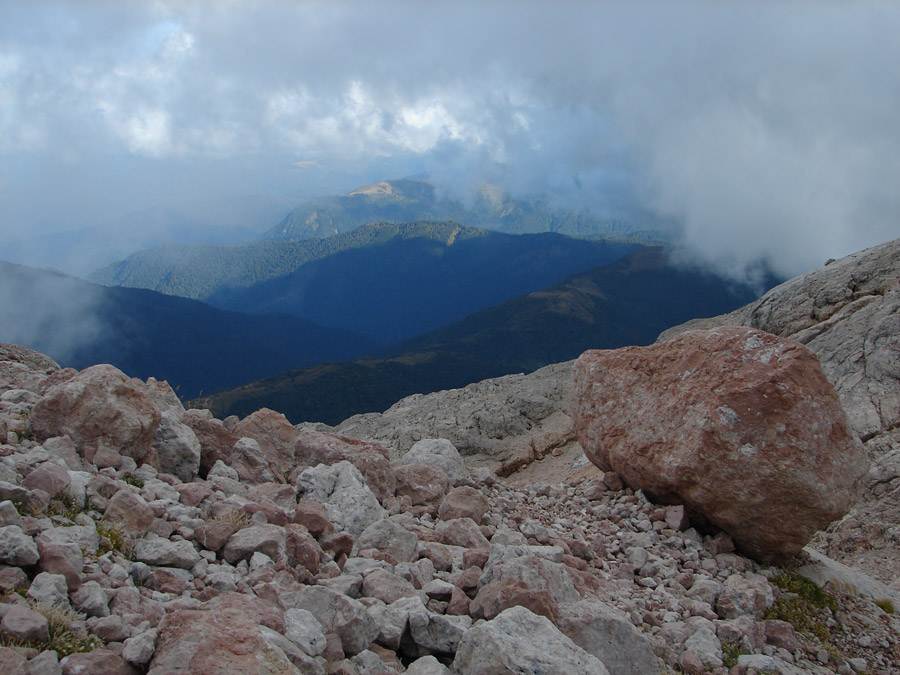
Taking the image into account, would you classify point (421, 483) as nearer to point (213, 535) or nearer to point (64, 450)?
point (213, 535)

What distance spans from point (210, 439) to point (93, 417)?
279cm

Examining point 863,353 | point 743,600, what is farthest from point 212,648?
point 863,353

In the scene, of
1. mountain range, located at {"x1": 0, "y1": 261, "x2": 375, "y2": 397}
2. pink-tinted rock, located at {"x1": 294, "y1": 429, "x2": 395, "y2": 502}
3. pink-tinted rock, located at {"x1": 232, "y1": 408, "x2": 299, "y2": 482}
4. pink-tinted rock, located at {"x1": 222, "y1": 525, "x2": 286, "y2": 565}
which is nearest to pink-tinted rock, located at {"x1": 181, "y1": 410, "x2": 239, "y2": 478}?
pink-tinted rock, located at {"x1": 232, "y1": 408, "x2": 299, "y2": 482}

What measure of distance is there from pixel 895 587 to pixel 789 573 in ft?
14.1

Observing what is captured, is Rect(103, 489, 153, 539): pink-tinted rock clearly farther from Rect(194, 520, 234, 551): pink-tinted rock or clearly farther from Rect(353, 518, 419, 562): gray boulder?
Rect(353, 518, 419, 562): gray boulder

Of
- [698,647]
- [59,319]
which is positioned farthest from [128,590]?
[59,319]

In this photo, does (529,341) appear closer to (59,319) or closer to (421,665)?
(59,319)

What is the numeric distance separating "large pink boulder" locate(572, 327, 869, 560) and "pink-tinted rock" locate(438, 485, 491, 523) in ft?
11.5

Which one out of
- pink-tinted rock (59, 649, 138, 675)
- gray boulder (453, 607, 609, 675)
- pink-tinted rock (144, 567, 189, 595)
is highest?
pink-tinted rock (144, 567, 189, 595)

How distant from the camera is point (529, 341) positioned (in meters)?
185

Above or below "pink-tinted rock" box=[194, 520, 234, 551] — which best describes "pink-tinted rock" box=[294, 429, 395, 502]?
above

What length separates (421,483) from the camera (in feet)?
40.9

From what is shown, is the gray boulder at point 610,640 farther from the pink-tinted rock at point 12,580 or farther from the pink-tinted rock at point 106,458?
the pink-tinted rock at point 106,458

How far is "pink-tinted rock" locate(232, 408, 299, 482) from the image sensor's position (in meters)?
13.0
